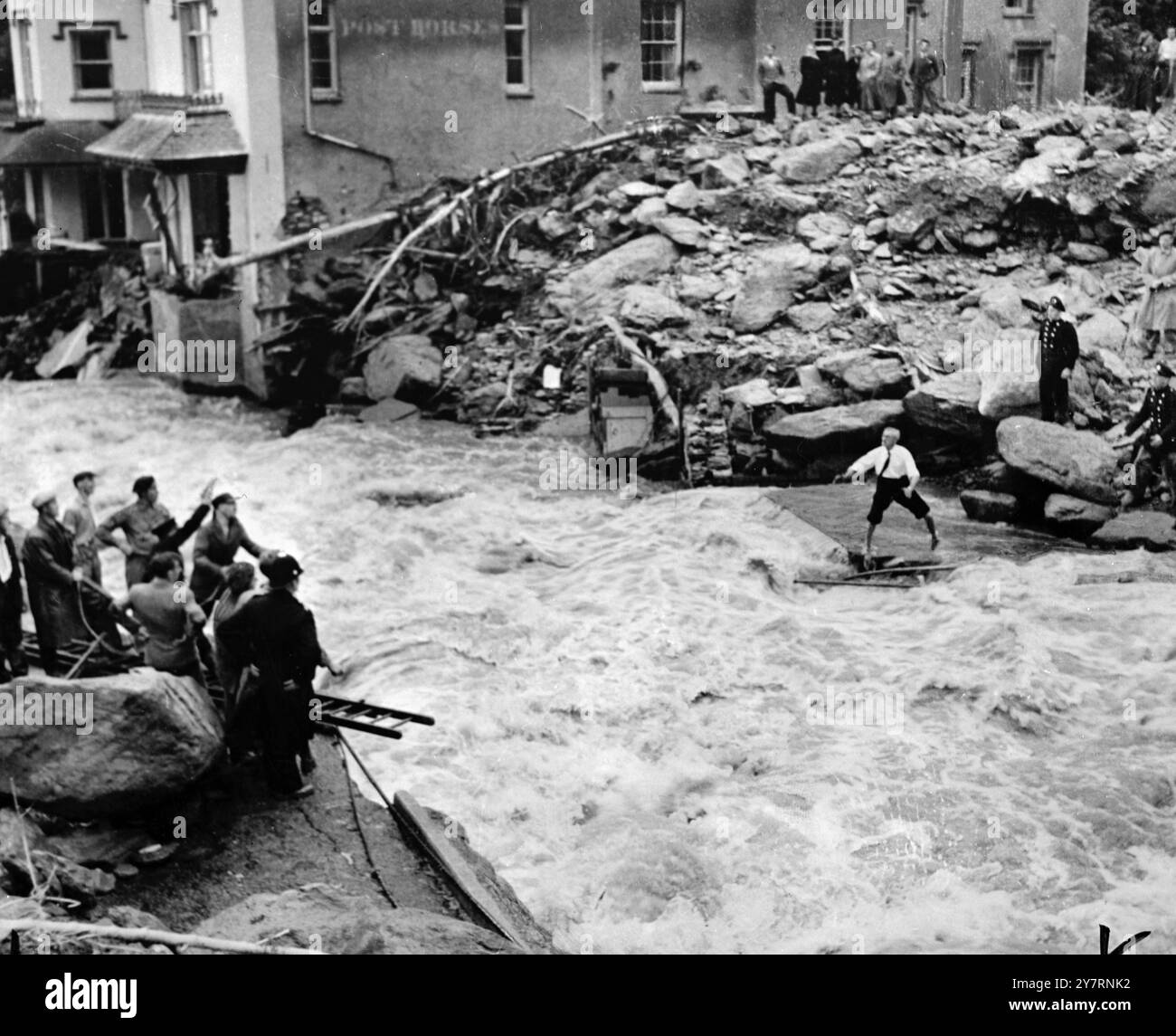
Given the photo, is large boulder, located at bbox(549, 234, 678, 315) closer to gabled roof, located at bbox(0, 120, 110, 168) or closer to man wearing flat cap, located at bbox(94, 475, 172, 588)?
man wearing flat cap, located at bbox(94, 475, 172, 588)

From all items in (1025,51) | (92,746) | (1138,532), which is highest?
(1025,51)

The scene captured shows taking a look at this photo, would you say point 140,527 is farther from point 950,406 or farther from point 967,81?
point 967,81

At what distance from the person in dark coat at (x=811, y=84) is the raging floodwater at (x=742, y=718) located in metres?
9.88

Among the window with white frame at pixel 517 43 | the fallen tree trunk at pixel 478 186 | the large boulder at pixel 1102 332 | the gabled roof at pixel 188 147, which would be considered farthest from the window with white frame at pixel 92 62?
the large boulder at pixel 1102 332

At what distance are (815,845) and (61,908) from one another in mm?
3870

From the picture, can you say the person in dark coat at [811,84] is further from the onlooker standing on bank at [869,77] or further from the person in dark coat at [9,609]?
the person in dark coat at [9,609]

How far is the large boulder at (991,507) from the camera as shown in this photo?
13.3 m

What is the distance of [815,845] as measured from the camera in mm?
8242

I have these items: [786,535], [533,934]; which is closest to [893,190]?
[786,535]

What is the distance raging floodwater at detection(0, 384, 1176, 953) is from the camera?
770cm

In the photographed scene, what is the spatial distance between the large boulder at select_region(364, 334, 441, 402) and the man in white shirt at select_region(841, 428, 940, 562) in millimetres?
7852

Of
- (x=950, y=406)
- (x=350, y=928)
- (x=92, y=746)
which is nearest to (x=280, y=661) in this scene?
(x=92, y=746)

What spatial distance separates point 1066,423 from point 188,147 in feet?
42.5

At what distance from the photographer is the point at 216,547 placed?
32.3ft
